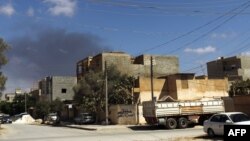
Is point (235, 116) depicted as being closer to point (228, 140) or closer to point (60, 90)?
point (228, 140)

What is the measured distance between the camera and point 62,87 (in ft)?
335

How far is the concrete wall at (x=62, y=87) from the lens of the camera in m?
101

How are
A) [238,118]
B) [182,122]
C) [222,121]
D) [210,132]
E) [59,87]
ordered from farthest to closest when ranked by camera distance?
1. [59,87]
2. [182,122]
3. [210,132]
4. [222,121]
5. [238,118]

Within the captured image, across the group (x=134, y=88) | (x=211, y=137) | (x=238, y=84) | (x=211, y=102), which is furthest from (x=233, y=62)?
(x=211, y=137)

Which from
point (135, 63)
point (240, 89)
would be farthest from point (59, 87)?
point (240, 89)

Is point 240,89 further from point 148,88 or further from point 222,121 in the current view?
point 222,121

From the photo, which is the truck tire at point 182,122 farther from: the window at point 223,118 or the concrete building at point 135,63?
the concrete building at point 135,63

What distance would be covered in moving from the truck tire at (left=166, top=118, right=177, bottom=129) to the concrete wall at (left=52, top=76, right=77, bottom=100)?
62142 mm

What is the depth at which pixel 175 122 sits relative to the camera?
134 feet

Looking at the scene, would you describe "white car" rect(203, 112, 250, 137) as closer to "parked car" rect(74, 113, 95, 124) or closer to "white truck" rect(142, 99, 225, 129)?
"white truck" rect(142, 99, 225, 129)

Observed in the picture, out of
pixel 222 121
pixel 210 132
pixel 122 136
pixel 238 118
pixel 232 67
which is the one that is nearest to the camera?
pixel 238 118

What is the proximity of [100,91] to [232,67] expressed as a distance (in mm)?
48698

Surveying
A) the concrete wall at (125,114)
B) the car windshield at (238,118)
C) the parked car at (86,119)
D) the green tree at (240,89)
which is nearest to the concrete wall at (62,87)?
the parked car at (86,119)

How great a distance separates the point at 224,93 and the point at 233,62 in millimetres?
41146
